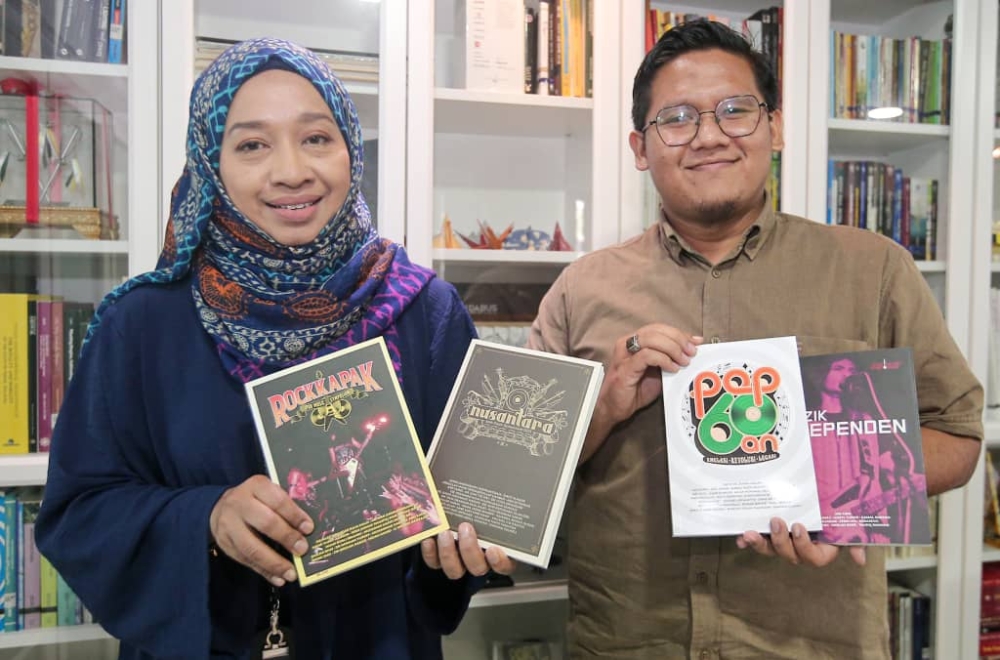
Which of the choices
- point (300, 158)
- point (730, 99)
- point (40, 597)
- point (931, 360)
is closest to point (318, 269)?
point (300, 158)

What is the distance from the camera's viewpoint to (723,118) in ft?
3.87

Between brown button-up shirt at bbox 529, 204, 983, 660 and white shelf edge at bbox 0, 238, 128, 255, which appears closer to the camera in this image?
brown button-up shirt at bbox 529, 204, 983, 660

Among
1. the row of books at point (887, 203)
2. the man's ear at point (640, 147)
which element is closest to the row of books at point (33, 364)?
the man's ear at point (640, 147)

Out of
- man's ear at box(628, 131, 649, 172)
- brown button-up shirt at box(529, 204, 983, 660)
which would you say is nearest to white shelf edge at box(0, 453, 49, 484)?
brown button-up shirt at box(529, 204, 983, 660)

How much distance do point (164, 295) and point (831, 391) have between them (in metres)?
1.01

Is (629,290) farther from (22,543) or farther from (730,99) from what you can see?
(22,543)

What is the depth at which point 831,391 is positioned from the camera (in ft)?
3.28

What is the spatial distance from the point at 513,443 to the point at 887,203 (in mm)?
1514

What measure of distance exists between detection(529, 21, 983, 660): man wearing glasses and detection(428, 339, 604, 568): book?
0.72 ft

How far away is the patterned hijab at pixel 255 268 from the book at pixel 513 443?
15 centimetres

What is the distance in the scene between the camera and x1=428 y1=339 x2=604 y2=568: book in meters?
0.88

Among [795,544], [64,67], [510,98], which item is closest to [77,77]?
[64,67]

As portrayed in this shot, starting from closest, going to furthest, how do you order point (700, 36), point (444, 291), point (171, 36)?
point (444, 291) → point (700, 36) → point (171, 36)

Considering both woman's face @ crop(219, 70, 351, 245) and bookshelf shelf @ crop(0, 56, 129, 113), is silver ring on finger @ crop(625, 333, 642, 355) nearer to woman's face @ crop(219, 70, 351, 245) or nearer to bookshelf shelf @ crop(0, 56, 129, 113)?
woman's face @ crop(219, 70, 351, 245)
